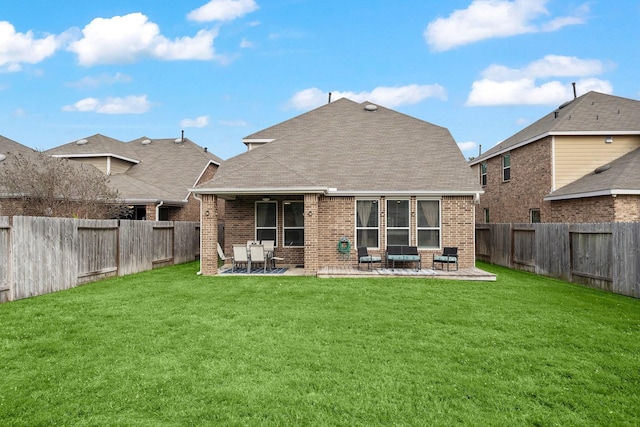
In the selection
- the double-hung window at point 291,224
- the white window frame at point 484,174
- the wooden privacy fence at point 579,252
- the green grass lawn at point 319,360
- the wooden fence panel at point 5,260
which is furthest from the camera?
the white window frame at point 484,174

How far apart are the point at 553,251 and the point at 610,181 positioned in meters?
4.86

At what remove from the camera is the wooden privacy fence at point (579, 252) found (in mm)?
10070

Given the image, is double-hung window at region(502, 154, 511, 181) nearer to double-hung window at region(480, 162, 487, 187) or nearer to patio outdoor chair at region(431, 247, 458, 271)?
double-hung window at region(480, 162, 487, 187)

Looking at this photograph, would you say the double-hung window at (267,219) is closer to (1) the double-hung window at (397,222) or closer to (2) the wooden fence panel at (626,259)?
(1) the double-hung window at (397,222)

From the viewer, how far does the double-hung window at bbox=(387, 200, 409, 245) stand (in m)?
14.5

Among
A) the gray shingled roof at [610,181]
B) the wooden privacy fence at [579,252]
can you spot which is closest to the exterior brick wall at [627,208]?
the gray shingled roof at [610,181]

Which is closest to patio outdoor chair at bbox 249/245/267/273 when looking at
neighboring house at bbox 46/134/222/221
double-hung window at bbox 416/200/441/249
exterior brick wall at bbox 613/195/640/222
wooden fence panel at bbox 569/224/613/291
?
double-hung window at bbox 416/200/441/249

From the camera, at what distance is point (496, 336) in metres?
6.47

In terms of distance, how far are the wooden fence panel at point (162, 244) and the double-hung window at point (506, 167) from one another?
18084 mm

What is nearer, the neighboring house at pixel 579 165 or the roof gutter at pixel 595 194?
the roof gutter at pixel 595 194

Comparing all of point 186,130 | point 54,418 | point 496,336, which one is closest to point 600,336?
point 496,336

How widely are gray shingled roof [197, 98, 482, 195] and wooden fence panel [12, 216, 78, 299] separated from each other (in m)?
4.22

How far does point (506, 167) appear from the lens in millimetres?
22781

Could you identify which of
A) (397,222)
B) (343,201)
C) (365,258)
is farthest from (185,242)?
(397,222)
